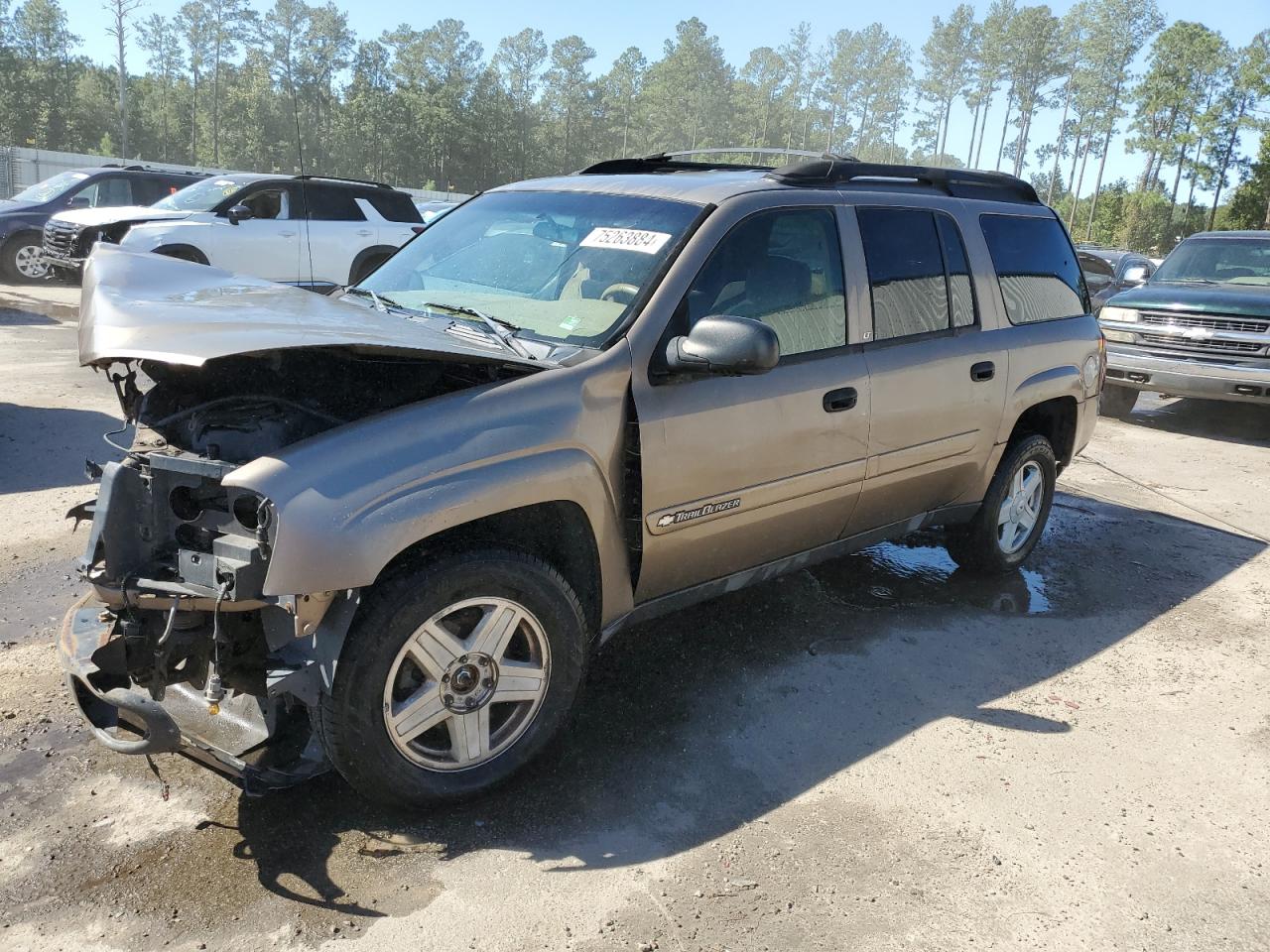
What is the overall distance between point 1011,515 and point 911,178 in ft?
6.22

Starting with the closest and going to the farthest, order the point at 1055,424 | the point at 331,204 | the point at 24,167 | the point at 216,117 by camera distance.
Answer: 1. the point at 1055,424
2. the point at 331,204
3. the point at 24,167
4. the point at 216,117

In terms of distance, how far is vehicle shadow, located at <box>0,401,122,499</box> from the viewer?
19.7ft

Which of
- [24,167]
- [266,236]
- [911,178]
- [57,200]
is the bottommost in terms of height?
[266,236]

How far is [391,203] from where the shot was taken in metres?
14.0

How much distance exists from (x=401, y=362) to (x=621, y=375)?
0.71m

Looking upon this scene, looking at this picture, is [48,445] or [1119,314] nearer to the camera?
[48,445]

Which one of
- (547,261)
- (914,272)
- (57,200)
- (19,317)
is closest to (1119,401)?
(914,272)

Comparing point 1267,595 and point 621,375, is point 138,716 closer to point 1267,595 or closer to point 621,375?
point 621,375

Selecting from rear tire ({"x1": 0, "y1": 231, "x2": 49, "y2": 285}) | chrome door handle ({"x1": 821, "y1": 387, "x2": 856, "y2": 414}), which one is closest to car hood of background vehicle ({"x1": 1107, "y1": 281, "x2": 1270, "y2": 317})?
chrome door handle ({"x1": 821, "y1": 387, "x2": 856, "y2": 414})

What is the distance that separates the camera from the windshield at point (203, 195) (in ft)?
42.7

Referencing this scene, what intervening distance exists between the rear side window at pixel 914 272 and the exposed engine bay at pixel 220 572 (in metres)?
1.80

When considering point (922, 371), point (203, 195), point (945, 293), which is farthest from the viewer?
point (203, 195)

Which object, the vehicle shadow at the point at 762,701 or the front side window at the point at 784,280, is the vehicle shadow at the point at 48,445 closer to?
the vehicle shadow at the point at 762,701

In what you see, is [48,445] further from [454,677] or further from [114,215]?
[114,215]
